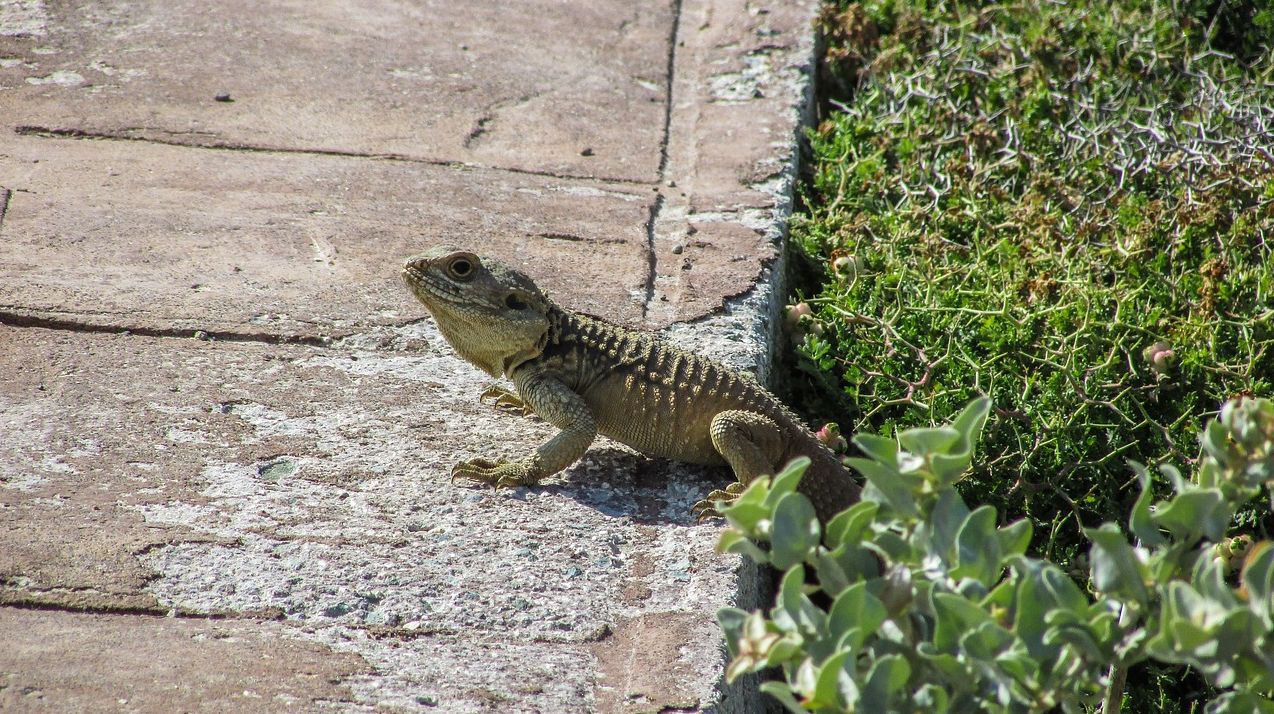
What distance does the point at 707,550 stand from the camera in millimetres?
2986

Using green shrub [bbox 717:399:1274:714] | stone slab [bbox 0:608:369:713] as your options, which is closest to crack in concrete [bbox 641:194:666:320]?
stone slab [bbox 0:608:369:713]

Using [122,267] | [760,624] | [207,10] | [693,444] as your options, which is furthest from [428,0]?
[760,624]

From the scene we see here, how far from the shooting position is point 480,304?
3.36 m

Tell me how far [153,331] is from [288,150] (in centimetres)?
135

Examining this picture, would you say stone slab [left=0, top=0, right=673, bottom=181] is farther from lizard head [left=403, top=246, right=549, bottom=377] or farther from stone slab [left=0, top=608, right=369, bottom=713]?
stone slab [left=0, top=608, right=369, bottom=713]

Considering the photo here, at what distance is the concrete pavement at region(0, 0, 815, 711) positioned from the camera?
2568mm

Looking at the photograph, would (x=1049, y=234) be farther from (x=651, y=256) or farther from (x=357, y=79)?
(x=357, y=79)

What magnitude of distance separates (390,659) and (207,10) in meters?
4.20

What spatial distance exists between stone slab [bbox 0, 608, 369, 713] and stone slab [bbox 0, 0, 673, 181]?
2625mm

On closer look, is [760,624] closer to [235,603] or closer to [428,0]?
[235,603]

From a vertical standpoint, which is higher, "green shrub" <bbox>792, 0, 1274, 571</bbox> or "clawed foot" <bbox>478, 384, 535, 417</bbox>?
"green shrub" <bbox>792, 0, 1274, 571</bbox>

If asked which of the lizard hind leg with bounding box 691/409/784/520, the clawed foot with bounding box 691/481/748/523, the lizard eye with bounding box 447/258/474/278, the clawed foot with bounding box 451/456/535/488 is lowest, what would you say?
the clawed foot with bounding box 691/481/748/523

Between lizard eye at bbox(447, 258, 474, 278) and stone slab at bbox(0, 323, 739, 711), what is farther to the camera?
lizard eye at bbox(447, 258, 474, 278)

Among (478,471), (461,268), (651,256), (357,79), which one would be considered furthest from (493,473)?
(357,79)
